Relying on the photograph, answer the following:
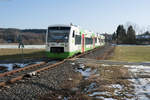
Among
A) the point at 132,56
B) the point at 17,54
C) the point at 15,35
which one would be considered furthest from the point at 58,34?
the point at 15,35

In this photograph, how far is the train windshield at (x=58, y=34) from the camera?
55.0 feet

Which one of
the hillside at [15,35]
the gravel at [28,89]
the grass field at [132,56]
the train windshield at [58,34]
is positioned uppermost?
the hillside at [15,35]

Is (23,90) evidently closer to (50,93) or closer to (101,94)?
(50,93)

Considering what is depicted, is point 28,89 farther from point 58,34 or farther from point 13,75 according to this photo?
point 58,34

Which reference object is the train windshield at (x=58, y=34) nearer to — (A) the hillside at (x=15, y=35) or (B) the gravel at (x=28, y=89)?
(B) the gravel at (x=28, y=89)

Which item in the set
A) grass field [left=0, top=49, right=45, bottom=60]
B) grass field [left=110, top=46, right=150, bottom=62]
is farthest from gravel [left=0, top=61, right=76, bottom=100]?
grass field [left=0, top=49, right=45, bottom=60]

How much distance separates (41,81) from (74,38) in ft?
34.7

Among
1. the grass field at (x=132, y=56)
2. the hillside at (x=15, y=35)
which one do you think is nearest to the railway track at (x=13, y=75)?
the grass field at (x=132, y=56)

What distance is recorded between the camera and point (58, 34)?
17.0 m

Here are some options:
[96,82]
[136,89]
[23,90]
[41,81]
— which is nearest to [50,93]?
[23,90]

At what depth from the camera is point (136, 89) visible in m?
7.11

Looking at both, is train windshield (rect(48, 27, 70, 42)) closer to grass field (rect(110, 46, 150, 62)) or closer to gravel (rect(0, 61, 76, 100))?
grass field (rect(110, 46, 150, 62))

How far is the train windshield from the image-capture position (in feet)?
55.0

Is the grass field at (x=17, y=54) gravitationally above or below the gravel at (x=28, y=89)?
above
